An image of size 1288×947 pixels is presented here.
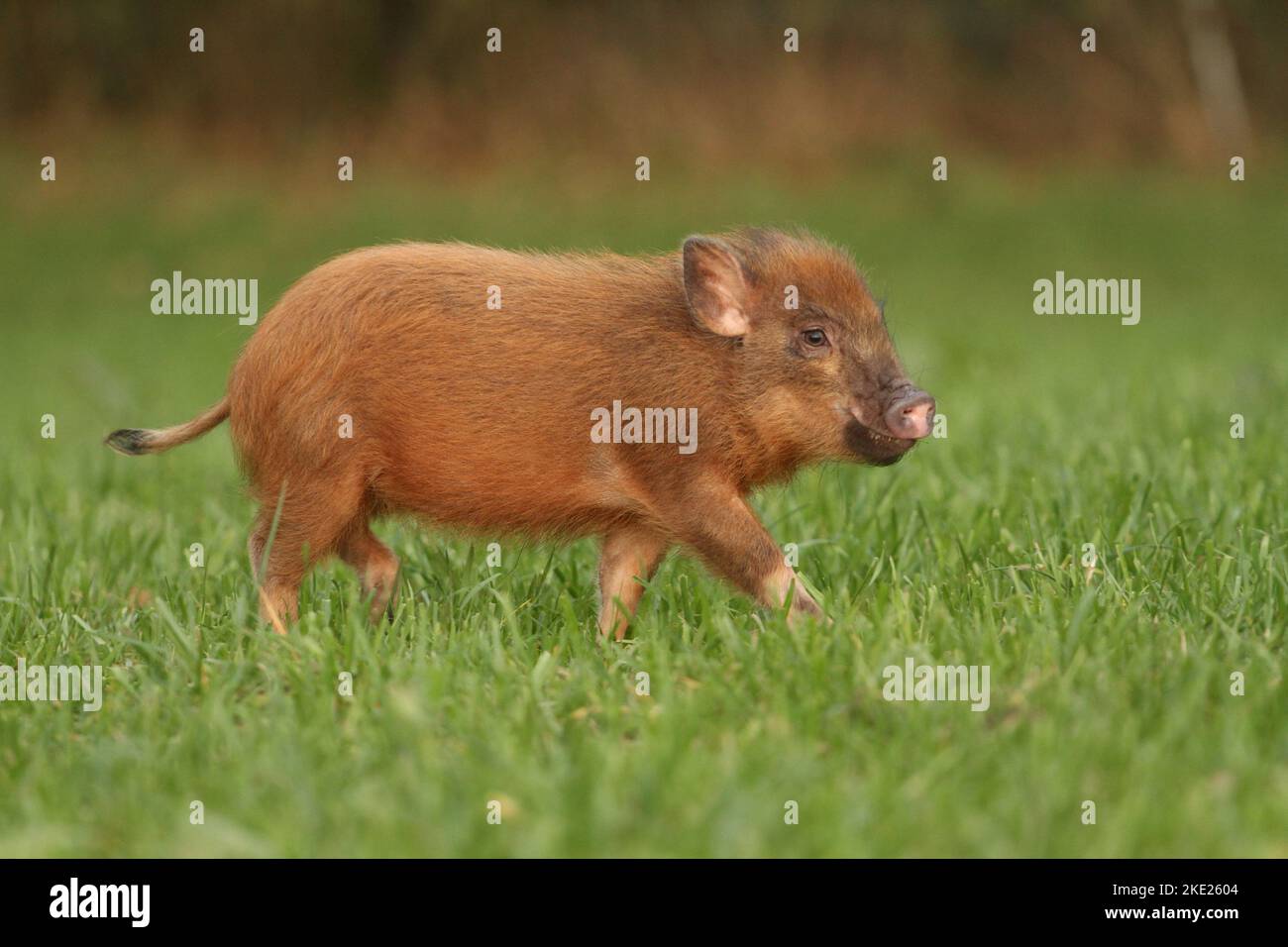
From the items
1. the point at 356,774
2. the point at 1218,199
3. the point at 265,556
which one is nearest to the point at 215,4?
the point at 1218,199

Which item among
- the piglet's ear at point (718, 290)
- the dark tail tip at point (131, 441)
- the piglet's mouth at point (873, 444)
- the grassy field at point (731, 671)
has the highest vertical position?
the piglet's ear at point (718, 290)

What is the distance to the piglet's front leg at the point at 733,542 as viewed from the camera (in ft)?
13.6

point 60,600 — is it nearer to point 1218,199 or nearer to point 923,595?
point 923,595

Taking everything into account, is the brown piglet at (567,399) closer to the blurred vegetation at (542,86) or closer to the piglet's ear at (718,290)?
the piglet's ear at (718,290)

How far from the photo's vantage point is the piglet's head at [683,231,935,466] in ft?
14.0

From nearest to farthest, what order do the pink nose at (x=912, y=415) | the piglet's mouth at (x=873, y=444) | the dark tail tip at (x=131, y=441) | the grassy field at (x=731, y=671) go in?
the grassy field at (x=731, y=671) < the pink nose at (x=912, y=415) < the piglet's mouth at (x=873, y=444) < the dark tail tip at (x=131, y=441)

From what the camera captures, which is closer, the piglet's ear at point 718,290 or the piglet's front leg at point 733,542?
the piglet's front leg at point 733,542

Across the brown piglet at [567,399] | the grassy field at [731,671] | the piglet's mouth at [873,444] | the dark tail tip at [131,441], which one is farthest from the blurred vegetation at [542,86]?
the piglet's mouth at [873,444]

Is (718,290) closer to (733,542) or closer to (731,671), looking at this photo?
(733,542)

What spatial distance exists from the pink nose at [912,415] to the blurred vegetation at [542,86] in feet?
51.0

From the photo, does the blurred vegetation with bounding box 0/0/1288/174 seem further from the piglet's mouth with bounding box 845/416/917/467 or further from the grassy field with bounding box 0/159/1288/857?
the piglet's mouth with bounding box 845/416/917/467

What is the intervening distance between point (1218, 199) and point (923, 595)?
53.4 feet

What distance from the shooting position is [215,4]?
64.8ft

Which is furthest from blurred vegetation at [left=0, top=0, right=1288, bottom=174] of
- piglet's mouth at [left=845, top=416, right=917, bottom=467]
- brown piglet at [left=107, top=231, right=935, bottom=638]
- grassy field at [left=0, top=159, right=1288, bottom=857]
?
piglet's mouth at [left=845, top=416, right=917, bottom=467]
